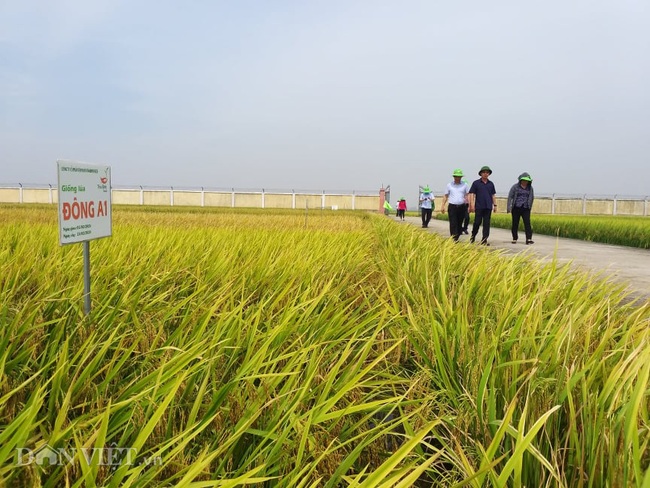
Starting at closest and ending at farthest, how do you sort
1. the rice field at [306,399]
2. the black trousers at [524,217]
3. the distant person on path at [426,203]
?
the rice field at [306,399] → the black trousers at [524,217] → the distant person on path at [426,203]

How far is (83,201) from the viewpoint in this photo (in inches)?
81.6

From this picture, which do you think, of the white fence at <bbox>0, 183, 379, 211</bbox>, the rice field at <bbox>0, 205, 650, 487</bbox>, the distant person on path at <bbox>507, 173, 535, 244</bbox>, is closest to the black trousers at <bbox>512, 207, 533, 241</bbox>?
the distant person on path at <bbox>507, 173, 535, 244</bbox>

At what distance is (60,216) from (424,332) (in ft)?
5.10

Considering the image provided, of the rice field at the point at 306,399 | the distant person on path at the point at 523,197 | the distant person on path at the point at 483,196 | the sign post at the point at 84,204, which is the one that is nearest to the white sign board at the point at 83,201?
the sign post at the point at 84,204

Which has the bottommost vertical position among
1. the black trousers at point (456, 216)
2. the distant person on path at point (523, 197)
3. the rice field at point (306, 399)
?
the rice field at point (306, 399)

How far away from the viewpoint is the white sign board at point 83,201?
6.20 ft

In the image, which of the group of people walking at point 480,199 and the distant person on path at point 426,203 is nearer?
the group of people walking at point 480,199

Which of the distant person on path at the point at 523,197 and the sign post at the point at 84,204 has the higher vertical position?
the distant person on path at the point at 523,197

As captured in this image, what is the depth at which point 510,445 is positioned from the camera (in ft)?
3.91

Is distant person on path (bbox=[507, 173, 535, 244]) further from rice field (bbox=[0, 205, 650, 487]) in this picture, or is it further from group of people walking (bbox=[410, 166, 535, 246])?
rice field (bbox=[0, 205, 650, 487])

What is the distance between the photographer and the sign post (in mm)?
1878

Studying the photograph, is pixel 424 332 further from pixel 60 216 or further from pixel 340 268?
pixel 60 216

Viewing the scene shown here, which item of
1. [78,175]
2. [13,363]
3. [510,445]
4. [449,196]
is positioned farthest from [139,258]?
[449,196]

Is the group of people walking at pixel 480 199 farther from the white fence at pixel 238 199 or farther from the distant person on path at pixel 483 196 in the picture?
the white fence at pixel 238 199
